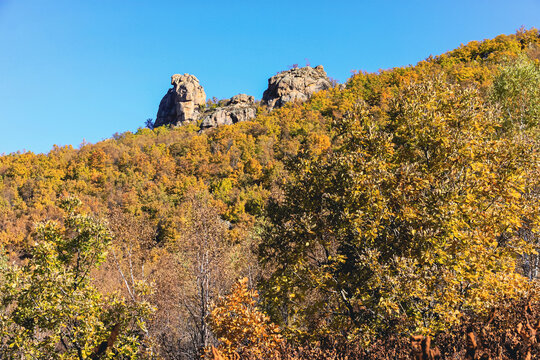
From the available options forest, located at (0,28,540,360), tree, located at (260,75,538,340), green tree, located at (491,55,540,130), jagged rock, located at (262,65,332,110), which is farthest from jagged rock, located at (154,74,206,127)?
tree, located at (260,75,538,340)

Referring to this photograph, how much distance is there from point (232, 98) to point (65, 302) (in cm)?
12176

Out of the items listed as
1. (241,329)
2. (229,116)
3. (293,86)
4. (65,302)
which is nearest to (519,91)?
(241,329)

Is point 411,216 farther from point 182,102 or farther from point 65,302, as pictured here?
point 182,102

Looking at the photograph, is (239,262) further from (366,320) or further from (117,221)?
(366,320)

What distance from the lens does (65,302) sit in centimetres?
688

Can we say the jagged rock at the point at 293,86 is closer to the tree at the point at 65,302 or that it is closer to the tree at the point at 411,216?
the tree at the point at 411,216

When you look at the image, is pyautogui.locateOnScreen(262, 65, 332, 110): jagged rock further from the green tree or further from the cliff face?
the green tree

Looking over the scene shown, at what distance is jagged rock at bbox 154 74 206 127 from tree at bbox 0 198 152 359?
11568cm

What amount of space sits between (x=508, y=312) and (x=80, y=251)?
8721 mm

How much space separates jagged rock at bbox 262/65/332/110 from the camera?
105250 millimetres

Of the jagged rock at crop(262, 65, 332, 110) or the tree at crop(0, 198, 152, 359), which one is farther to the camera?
the jagged rock at crop(262, 65, 332, 110)

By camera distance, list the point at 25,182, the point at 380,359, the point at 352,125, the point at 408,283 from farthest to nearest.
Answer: the point at 25,182
the point at 352,125
the point at 408,283
the point at 380,359

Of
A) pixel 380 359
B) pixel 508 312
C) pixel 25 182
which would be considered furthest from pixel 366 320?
pixel 25 182

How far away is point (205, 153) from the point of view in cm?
7069
